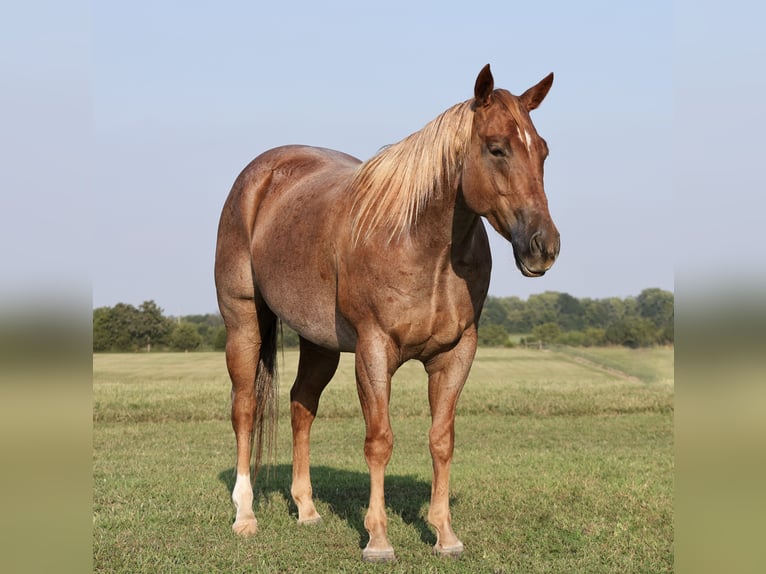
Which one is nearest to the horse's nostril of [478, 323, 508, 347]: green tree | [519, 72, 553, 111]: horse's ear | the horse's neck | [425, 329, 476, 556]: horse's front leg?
the horse's neck

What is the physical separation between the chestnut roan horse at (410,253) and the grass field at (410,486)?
0.45 meters

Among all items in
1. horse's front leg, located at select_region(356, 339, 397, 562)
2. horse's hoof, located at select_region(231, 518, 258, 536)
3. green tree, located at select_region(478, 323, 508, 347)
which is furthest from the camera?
green tree, located at select_region(478, 323, 508, 347)

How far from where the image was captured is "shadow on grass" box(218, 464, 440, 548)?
248 inches

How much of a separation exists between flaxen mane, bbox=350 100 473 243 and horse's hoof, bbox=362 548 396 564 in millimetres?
1990

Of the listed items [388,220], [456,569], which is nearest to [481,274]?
[388,220]

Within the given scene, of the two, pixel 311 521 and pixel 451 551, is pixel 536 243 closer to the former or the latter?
pixel 451 551

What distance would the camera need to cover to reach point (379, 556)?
5004 mm

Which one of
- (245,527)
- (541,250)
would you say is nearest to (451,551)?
(245,527)

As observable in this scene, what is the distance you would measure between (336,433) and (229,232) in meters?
6.95

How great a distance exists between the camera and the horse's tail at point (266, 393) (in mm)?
6949

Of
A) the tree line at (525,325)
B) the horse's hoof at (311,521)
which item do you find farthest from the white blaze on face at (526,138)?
the tree line at (525,325)

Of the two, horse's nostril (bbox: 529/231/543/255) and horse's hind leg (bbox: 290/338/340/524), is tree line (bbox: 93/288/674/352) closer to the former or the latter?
horse's hind leg (bbox: 290/338/340/524)

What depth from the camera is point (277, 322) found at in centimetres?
706
